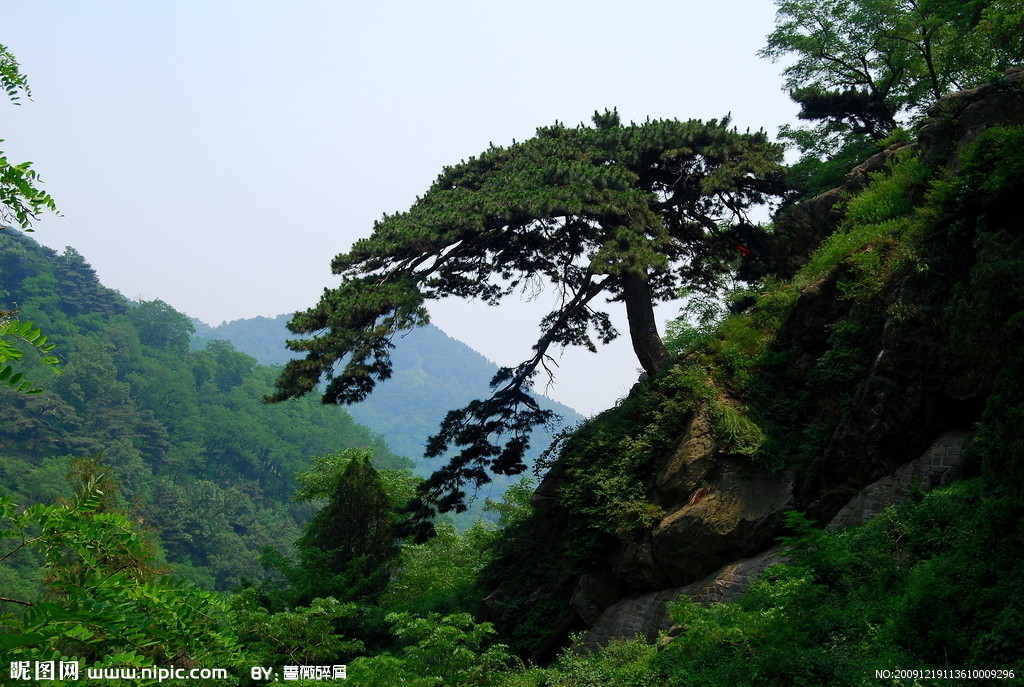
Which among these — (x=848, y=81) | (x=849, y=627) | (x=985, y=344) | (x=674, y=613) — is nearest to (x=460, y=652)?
(x=674, y=613)

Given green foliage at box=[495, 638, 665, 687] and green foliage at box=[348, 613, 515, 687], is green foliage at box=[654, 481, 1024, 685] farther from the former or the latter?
green foliage at box=[348, 613, 515, 687]

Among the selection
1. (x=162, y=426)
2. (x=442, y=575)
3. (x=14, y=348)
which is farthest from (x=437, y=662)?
(x=162, y=426)

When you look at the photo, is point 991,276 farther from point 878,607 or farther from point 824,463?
point 824,463

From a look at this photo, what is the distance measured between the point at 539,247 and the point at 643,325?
3086mm

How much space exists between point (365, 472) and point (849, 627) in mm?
14188

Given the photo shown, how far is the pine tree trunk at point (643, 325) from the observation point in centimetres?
1722

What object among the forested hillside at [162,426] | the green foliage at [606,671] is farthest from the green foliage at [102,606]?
the forested hillside at [162,426]

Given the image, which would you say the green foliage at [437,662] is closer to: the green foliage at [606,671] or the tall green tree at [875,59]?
the green foliage at [606,671]

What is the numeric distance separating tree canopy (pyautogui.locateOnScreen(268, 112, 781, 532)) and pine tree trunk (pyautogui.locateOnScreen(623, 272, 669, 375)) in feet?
0.10

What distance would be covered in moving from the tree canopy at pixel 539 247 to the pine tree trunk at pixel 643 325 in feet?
0.10

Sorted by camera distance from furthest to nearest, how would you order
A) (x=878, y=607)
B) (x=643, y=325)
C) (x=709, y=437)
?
1. (x=643, y=325)
2. (x=709, y=437)
3. (x=878, y=607)

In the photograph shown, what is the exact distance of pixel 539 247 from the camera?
1884 cm

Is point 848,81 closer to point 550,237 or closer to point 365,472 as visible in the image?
point 550,237

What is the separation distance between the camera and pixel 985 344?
9156 mm
